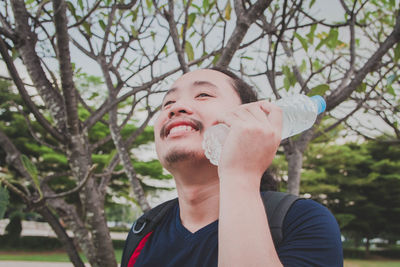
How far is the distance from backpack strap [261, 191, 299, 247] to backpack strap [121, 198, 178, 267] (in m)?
0.47

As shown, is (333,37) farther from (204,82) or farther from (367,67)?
(204,82)

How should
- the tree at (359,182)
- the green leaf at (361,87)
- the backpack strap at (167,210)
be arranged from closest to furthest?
the backpack strap at (167,210), the green leaf at (361,87), the tree at (359,182)

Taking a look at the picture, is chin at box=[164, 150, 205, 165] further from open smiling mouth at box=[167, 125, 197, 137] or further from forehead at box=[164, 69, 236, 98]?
forehead at box=[164, 69, 236, 98]

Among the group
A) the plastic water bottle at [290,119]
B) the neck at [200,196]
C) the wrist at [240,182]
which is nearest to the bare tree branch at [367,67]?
the plastic water bottle at [290,119]

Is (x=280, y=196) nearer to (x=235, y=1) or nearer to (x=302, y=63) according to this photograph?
(x=235, y=1)

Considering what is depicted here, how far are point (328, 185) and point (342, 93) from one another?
17.8m

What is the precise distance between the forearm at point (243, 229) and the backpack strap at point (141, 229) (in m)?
0.63

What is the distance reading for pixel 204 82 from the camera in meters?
1.23

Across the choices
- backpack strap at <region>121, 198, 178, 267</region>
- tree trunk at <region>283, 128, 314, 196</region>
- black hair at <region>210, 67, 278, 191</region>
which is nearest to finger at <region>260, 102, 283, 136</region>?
black hair at <region>210, 67, 278, 191</region>

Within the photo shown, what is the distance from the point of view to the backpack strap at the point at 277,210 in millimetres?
886

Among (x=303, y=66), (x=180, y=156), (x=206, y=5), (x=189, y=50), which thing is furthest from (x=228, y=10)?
(x=180, y=156)

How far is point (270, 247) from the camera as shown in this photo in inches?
26.8

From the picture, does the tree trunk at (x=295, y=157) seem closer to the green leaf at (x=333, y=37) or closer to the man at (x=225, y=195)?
the green leaf at (x=333, y=37)

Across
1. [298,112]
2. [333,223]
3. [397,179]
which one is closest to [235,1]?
[298,112]
